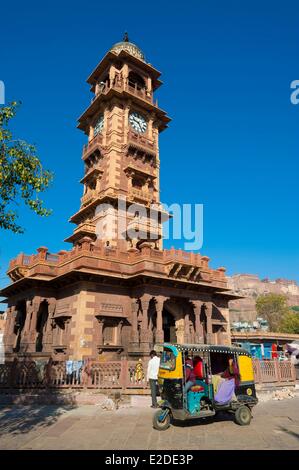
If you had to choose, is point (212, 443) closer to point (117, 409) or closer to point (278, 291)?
point (117, 409)

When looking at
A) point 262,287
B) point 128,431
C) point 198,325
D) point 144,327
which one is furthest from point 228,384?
point 262,287

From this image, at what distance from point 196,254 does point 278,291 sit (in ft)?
536

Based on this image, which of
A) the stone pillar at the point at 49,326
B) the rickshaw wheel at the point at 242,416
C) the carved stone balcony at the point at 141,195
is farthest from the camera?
the carved stone balcony at the point at 141,195

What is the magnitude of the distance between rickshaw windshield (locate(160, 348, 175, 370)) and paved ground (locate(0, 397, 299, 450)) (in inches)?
57.9

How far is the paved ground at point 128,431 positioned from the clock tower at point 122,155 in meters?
13.5

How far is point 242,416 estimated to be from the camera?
28.6ft

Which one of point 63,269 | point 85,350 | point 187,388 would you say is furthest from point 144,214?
point 187,388

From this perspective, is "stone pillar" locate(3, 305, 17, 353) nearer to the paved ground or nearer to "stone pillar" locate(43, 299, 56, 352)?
"stone pillar" locate(43, 299, 56, 352)

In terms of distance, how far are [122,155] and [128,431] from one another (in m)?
21.8

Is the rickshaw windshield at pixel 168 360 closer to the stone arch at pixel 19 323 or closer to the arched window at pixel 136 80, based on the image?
the stone arch at pixel 19 323

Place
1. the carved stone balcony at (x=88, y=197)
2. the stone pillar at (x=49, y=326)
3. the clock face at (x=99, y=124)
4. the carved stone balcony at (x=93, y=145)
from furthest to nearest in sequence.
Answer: the clock face at (x=99, y=124)
the carved stone balcony at (x=93, y=145)
the carved stone balcony at (x=88, y=197)
the stone pillar at (x=49, y=326)

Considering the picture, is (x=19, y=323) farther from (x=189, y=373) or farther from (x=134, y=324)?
(x=189, y=373)

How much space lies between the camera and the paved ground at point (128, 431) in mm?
6887

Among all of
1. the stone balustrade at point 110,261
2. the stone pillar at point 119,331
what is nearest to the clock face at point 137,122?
the stone balustrade at point 110,261
